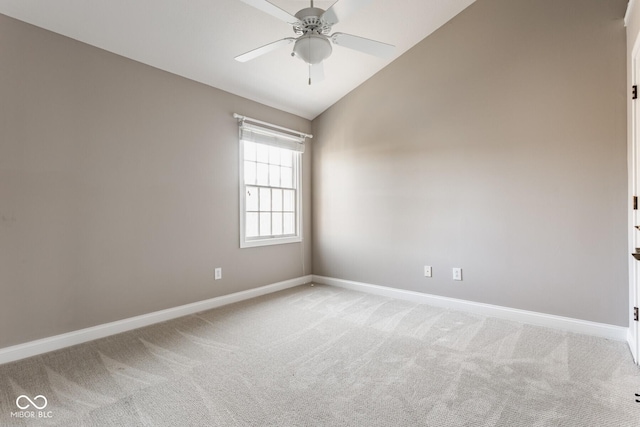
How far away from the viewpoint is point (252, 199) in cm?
405

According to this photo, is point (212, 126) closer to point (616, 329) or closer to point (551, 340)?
point (551, 340)

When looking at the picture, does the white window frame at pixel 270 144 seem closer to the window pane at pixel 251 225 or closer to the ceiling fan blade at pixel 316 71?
the window pane at pixel 251 225

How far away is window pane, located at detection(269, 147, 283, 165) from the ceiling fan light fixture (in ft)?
6.74

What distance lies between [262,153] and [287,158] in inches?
18.7

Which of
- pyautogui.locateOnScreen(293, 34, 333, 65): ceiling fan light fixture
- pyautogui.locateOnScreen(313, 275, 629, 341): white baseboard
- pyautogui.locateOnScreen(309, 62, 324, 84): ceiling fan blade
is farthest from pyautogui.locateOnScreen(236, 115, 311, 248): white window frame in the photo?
pyautogui.locateOnScreen(293, 34, 333, 65): ceiling fan light fixture

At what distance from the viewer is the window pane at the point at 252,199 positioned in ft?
13.1

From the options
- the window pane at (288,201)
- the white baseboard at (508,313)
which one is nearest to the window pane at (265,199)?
the window pane at (288,201)

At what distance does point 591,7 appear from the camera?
8.84ft

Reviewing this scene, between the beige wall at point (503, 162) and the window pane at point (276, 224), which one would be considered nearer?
the beige wall at point (503, 162)

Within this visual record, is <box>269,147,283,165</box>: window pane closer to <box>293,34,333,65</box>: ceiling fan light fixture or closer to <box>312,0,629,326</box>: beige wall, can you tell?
<box>312,0,629,326</box>: beige wall

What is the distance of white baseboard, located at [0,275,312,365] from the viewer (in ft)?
7.64

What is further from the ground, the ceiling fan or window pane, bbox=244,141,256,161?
the ceiling fan

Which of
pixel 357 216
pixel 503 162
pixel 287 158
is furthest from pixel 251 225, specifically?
pixel 503 162

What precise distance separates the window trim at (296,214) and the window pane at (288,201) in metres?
0.07
